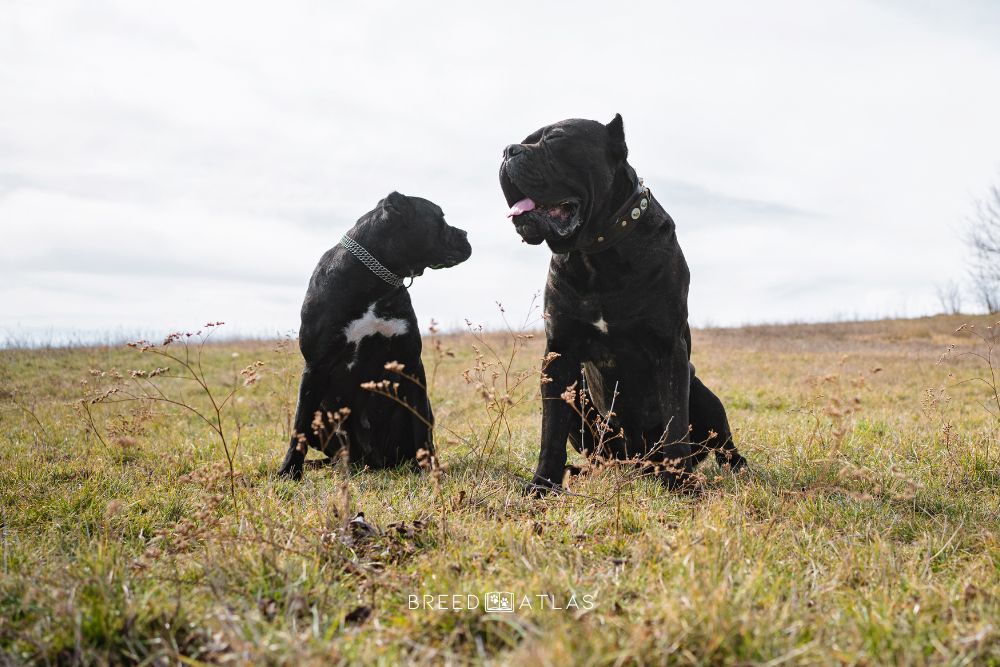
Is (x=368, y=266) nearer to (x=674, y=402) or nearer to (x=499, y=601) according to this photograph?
(x=674, y=402)

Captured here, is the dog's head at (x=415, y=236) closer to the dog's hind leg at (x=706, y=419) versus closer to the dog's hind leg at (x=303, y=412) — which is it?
the dog's hind leg at (x=303, y=412)

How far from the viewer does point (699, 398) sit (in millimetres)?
3844

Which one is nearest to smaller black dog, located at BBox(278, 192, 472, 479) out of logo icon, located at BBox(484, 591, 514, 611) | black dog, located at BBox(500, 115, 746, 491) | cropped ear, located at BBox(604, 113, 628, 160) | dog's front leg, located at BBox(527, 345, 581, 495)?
dog's front leg, located at BBox(527, 345, 581, 495)

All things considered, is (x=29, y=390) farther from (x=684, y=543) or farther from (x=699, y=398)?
(x=684, y=543)

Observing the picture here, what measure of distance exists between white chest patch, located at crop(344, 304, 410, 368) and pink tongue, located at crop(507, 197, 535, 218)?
3.65 ft

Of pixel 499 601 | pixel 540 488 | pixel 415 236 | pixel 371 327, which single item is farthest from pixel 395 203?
pixel 499 601

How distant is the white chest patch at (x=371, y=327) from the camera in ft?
13.0

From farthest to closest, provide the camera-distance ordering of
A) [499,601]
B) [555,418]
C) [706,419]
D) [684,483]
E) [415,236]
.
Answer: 1. [415,236]
2. [706,419]
3. [555,418]
4. [684,483]
5. [499,601]

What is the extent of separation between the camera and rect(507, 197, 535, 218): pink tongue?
126 inches

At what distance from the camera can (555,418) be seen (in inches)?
133

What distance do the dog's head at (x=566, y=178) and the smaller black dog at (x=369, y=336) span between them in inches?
44.8

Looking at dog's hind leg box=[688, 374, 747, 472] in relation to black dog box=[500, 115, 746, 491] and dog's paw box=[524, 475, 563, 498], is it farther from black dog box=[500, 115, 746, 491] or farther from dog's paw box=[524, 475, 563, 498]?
dog's paw box=[524, 475, 563, 498]

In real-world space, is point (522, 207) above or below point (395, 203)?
below

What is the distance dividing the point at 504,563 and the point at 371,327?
6.96ft
